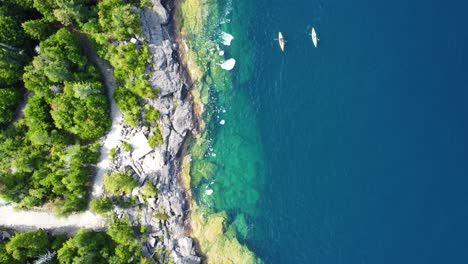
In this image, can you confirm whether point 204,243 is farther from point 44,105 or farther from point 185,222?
point 44,105

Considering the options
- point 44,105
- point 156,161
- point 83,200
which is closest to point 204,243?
point 156,161

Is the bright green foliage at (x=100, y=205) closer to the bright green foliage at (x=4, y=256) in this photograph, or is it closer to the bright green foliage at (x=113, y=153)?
the bright green foliage at (x=113, y=153)

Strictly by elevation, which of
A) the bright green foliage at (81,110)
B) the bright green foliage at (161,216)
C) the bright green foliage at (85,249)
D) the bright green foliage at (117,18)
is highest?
the bright green foliage at (117,18)

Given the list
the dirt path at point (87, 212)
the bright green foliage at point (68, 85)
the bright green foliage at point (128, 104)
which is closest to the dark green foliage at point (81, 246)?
the dirt path at point (87, 212)

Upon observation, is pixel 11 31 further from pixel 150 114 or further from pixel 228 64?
pixel 228 64

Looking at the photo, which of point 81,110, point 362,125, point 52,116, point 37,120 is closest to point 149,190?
point 81,110
